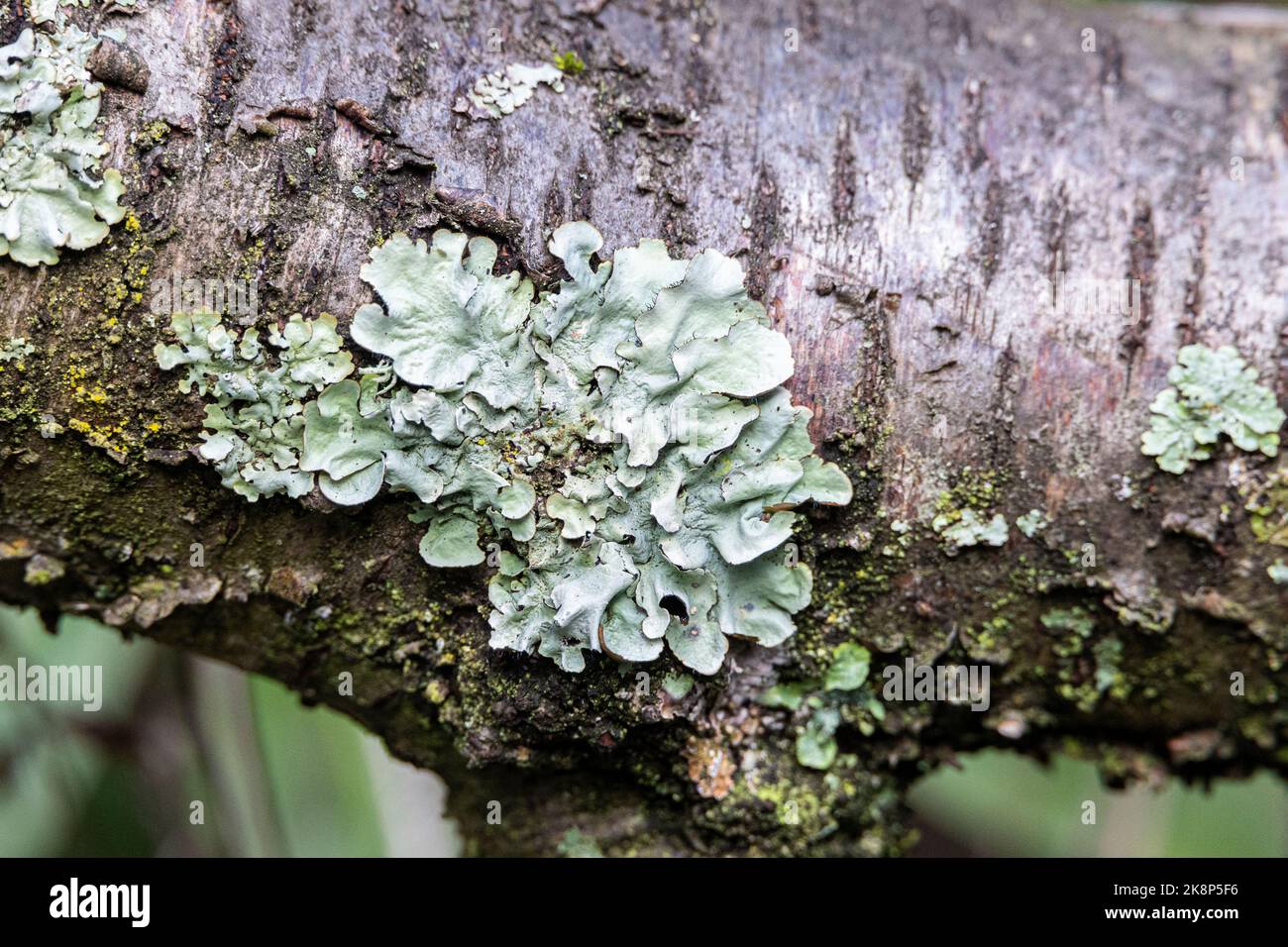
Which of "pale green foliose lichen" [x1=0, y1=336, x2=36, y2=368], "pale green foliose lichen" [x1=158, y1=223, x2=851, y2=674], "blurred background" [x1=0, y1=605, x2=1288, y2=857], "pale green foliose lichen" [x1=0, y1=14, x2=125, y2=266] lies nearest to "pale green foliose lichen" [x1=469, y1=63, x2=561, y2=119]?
"pale green foliose lichen" [x1=158, y1=223, x2=851, y2=674]

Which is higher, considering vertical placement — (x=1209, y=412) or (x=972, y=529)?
(x=1209, y=412)

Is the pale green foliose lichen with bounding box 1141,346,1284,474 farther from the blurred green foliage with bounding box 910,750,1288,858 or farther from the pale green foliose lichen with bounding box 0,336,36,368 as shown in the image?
the blurred green foliage with bounding box 910,750,1288,858

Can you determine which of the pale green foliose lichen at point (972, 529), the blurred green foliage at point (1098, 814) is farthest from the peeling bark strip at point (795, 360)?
the blurred green foliage at point (1098, 814)

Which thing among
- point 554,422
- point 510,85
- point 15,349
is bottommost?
point 554,422

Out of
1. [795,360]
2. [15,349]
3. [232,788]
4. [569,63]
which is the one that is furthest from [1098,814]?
[15,349]

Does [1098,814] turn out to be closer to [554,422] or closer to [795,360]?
[795,360]

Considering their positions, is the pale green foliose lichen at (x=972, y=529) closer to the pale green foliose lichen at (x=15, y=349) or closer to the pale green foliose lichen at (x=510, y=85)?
the pale green foliose lichen at (x=510, y=85)

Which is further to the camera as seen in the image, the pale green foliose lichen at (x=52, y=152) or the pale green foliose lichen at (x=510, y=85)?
the pale green foliose lichen at (x=510, y=85)
